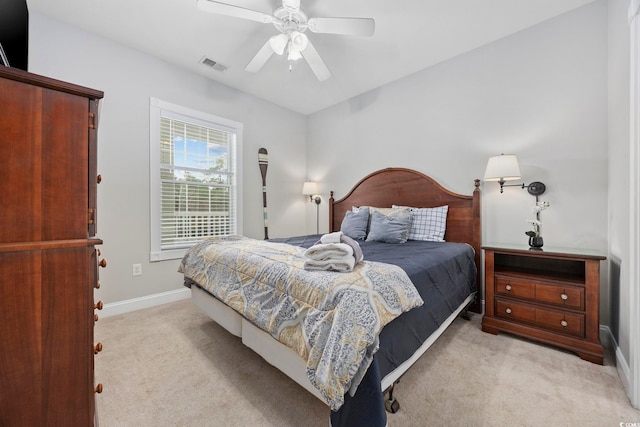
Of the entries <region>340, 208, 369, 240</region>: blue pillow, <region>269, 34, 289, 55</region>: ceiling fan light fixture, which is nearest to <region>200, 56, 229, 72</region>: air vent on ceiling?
<region>269, 34, 289, 55</region>: ceiling fan light fixture

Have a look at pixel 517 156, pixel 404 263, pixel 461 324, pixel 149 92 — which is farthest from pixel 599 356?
pixel 149 92

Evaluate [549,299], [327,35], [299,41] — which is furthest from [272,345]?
[327,35]

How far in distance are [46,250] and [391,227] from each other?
2.56 m

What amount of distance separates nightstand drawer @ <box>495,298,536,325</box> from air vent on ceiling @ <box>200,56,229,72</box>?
385 centimetres

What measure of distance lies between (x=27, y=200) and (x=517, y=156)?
11.3 ft

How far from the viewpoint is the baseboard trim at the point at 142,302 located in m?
2.66

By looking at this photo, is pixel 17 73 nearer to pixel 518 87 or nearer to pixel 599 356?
pixel 599 356

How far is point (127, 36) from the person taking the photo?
2.66 meters

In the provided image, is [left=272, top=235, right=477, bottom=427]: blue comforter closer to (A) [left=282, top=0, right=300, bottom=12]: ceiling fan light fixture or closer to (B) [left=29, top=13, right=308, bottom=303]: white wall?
(A) [left=282, top=0, right=300, bottom=12]: ceiling fan light fixture

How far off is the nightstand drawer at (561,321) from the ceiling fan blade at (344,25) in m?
2.60

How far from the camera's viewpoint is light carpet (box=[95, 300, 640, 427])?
1347 mm

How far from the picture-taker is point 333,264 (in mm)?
1423

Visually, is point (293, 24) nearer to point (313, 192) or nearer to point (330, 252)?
point (330, 252)

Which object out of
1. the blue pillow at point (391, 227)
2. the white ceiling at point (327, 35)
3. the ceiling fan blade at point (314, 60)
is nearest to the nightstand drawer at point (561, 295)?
the blue pillow at point (391, 227)
